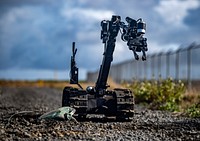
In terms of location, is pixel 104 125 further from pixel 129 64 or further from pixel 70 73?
pixel 129 64

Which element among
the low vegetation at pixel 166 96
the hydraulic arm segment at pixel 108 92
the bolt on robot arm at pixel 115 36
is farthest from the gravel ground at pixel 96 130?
the low vegetation at pixel 166 96

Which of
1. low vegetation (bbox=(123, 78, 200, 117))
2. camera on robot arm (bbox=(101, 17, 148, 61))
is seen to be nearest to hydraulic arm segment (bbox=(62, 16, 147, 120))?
camera on robot arm (bbox=(101, 17, 148, 61))

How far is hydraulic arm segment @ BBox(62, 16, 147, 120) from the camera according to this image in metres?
10.4

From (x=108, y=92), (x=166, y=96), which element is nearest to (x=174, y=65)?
(x=166, y=96)

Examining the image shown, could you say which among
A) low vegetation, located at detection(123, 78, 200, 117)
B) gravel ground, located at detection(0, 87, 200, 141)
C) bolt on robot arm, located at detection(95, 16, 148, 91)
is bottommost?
gravel ground, located at detection(0, 87, 200, 141)

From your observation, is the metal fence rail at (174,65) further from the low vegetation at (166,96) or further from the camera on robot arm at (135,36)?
the camera on robot arm at (135,36)

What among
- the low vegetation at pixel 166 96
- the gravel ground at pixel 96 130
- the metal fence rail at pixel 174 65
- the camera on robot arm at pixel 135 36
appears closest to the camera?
the gravel ground at pixel 96 130

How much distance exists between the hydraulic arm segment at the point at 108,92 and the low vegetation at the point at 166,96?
14.0 ft

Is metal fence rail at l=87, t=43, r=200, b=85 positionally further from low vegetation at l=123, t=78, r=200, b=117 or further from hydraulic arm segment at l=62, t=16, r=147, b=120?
hydraulic arm segment at l=62, t=16, r=147, b=120

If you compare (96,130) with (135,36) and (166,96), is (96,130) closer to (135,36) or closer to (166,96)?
(135,36)

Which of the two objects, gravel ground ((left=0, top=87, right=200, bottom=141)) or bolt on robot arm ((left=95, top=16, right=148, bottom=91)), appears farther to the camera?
bolt on robot arm ((left=95, top=16, right=148, bottom=91))

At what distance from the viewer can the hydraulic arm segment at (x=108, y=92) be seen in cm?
1038

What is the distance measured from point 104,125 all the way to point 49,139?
6.94 ft

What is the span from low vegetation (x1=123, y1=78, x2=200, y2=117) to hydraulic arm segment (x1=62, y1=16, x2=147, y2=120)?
4.26m
